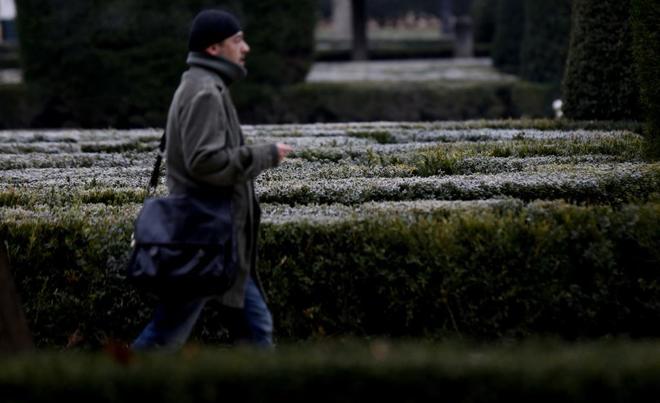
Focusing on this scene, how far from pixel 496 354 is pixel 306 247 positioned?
2264 millimetres

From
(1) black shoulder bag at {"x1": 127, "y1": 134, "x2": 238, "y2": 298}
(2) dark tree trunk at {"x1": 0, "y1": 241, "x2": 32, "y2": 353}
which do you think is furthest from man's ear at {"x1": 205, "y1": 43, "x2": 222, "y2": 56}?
(2) dark tree trunk at {"x1": 0, "y1": 241, "x2": 32, "y2": 353}

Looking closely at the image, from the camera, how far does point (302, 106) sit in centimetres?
1870

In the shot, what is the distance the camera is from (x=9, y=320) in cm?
397

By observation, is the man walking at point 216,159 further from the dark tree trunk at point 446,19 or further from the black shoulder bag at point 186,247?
the dark tree trunk at point 446,19

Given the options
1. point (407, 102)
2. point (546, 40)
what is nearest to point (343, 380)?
point (407, 102)

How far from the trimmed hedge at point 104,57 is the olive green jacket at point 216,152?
43.7ft

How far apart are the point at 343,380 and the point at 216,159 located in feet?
4.54

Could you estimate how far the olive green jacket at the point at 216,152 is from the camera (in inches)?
163

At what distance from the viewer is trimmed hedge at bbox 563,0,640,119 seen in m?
10.2

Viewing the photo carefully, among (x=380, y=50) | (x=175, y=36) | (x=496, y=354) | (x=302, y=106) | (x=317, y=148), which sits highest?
(x=496, y=354)

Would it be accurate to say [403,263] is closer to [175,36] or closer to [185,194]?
[185,194]

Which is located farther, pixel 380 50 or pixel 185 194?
pixel 380 50

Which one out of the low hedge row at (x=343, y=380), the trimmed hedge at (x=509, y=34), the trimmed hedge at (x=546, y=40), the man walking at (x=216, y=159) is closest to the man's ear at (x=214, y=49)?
the man walking at (x=216, y=159)

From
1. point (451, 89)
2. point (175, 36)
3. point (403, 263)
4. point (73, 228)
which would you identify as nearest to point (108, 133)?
point (73, 228)
